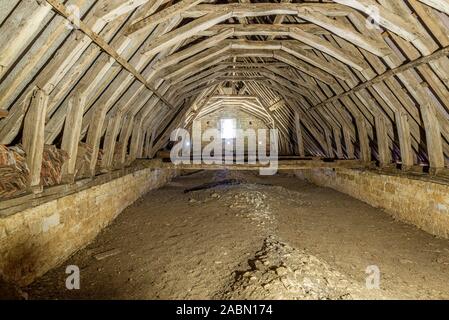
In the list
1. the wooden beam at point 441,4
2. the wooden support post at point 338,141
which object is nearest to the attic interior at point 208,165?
the wooden beam at point 441,4

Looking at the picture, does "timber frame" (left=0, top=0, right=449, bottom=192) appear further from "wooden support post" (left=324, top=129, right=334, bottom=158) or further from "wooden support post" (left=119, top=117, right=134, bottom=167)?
"wooden support post" (left=324, top=129, right=334, bottom=158)

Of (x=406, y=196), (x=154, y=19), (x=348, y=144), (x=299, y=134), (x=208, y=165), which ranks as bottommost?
(x=406, y=196)

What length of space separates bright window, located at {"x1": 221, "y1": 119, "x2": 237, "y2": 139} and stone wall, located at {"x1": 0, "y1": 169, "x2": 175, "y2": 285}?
13227 mm

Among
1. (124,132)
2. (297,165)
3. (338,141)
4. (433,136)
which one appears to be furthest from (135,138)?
(433,136)

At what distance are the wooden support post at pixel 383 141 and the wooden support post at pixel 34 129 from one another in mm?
5712

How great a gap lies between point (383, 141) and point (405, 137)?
806 millimetres

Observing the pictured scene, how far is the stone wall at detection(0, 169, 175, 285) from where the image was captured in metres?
2.98

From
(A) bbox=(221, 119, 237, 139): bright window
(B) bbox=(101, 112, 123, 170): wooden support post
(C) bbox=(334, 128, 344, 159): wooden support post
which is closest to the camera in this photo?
(B) bbox=(101, 112, 123, 170): wooden support post

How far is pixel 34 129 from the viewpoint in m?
3.19

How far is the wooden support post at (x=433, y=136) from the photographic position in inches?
172

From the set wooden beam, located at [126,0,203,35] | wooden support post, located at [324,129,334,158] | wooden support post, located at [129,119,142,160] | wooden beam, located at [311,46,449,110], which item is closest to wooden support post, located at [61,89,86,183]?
wooden beam, located at [126,0,203,35]

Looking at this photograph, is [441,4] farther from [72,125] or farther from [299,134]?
[299,134]

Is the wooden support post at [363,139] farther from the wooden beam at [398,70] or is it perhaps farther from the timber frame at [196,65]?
the wooden beam at [398,70]
